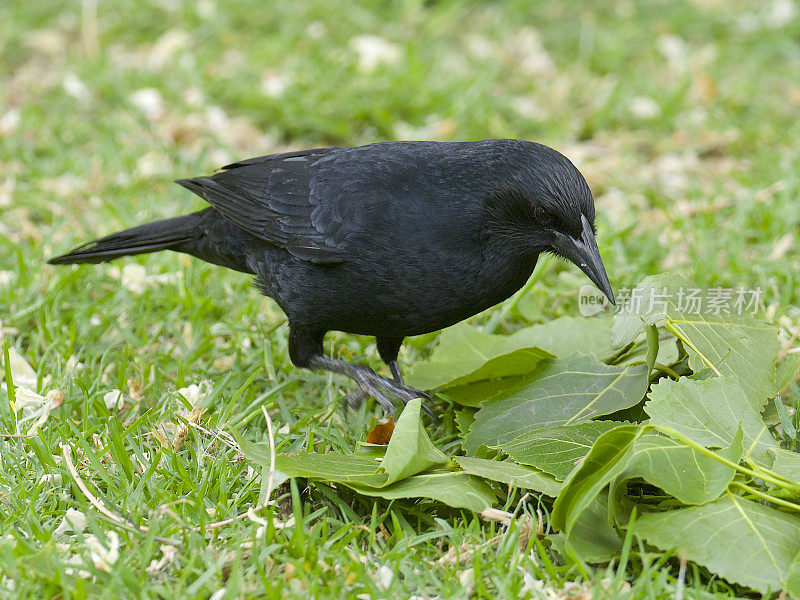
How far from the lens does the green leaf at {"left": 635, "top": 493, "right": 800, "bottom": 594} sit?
7.45 ft

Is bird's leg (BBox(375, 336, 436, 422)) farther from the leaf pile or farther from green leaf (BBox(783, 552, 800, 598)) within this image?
green leaf (BBox(783, 552, 800, 598))

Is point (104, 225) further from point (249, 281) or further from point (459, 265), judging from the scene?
point (459, 265)

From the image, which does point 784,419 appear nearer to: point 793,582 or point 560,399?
point 560,399

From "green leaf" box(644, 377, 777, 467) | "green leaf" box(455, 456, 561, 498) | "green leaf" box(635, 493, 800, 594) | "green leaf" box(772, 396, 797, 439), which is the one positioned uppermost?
"green leaf" box(644, 377, 777, 467)

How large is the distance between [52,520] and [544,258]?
2.74m

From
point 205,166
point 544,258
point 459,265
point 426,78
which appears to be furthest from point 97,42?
point 459,265

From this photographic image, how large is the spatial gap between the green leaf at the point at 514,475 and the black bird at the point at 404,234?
2.00ft

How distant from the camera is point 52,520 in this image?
8.66 ft

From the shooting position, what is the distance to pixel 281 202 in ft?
11.7

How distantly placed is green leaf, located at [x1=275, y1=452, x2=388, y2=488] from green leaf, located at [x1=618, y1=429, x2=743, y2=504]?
2.46 feet

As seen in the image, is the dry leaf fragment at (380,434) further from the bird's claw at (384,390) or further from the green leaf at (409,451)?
the green leaf at (409,451)

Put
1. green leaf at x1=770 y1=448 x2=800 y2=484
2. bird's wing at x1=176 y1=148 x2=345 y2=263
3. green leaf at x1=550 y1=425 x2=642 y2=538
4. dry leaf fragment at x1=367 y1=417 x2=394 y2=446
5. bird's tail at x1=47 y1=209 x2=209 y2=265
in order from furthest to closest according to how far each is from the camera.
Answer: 1. bird's tail at x1=47 y1=209 x2=209 y2=265
2. bird's wing at x1=176 y1=148 x2=345 y2=263
3. dry leaf fragment at x1=367 y1=417 x2=394 y2=446
4. green leaf at x1=770 y1=448 x2=800 y2=484
5. green leaf at x1=550 y1=425 x2=642 y2=538

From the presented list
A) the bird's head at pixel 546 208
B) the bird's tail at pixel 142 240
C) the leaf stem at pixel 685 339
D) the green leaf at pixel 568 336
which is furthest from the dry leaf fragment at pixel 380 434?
the bird's tail at pixel 142 240

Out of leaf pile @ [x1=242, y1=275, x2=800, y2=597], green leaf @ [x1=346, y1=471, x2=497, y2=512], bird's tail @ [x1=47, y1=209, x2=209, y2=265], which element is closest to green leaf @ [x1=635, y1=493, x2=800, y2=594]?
leaf pile @ [x1=242, y1=275, x2=800, y2=597]
